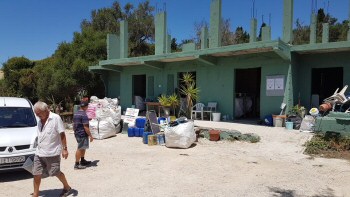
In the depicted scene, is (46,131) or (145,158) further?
(145,158)

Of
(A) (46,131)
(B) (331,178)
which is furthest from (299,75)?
(A) (46,131)

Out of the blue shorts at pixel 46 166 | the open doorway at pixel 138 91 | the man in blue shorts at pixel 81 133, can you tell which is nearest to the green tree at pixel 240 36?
the open doorway at pixel 138 91

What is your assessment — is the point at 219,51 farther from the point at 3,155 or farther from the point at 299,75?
the point at 3,155

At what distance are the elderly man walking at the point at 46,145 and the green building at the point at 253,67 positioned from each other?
7.97 metres

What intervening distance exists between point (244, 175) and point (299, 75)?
754 cm

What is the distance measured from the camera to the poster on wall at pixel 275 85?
1133 cm

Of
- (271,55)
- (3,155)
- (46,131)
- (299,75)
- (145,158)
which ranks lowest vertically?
(145,158)

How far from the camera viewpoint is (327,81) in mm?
12602

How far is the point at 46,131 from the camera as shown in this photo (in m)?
4.43

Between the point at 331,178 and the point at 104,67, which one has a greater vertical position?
the point at 104,67

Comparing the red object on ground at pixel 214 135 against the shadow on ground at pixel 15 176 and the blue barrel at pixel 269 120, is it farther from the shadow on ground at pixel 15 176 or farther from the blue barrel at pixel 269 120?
the shadow on ground at pixel 15 176

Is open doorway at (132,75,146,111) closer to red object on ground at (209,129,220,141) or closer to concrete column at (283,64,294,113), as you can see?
red object on ground at (209,129,220,141)

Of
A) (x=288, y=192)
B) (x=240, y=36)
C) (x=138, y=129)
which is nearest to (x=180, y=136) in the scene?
(x=138, y=129)

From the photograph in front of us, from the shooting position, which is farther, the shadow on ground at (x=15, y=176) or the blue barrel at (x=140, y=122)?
the blue barrel at (x=140, y=122)
